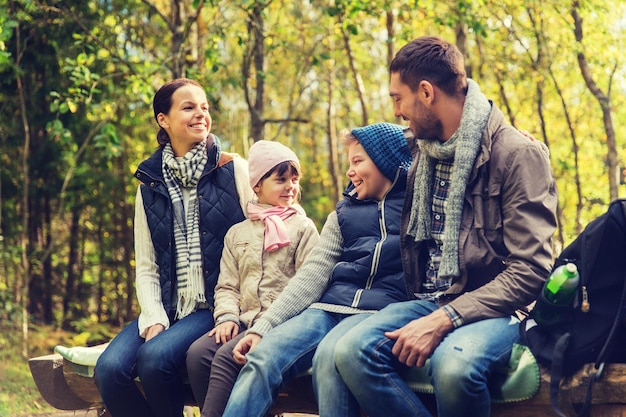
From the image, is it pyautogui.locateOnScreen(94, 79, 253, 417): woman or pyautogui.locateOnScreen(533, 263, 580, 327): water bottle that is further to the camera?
pyautogui.locateOnScreen(94, 79, 253, 417): woman

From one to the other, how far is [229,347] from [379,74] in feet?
38.8

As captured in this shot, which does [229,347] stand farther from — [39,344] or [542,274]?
[39,344]

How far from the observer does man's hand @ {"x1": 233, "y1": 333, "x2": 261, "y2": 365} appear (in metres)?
3.36

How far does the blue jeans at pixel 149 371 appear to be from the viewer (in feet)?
11.8

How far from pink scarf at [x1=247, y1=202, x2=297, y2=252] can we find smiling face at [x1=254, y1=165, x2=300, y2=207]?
0.04 metres

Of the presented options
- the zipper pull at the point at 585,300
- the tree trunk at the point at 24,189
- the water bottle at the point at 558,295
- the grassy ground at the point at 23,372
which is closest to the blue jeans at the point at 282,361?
the water bottle at the point at 558,295

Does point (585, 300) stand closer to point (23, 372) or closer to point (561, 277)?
point (561, 277)

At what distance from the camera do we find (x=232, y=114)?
12266mm

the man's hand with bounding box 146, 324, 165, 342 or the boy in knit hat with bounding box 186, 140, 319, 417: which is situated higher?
the boy in knit hat with bounding box 186, 140, 319, 417

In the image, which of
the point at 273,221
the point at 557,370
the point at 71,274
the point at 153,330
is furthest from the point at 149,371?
the point at 71,274

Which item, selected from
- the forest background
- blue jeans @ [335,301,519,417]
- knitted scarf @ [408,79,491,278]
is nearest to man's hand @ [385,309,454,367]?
blue jeans @ [335,301,519,417]

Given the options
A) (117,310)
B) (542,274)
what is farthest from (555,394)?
(117,310)

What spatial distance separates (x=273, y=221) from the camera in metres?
3.77

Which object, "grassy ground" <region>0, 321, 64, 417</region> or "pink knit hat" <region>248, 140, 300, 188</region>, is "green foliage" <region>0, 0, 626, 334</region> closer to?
"grassy ground" <region>0, 321, 64, 417</region>
